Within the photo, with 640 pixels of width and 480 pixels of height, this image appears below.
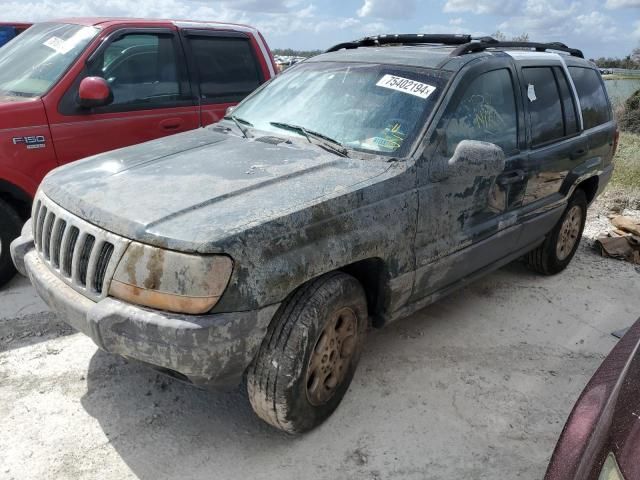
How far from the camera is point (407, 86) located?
11.1 ft

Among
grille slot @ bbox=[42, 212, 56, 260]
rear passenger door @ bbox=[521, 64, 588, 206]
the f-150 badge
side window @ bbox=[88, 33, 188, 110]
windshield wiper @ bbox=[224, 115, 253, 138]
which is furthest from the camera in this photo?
side window @ bbox=[88, 33, 188, 110]

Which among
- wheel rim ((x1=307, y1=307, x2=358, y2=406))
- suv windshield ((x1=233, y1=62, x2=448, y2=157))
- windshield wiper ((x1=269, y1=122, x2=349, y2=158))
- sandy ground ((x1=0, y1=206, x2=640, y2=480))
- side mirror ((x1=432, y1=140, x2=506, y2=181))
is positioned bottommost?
sandy ground ((x1=0, y1=206, x2=640, y2=480))

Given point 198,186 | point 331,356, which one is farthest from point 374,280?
point 198,186

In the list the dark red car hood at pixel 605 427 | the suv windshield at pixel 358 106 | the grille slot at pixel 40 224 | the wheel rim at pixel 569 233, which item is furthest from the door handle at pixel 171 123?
the dark red car hood at pixel 605 427

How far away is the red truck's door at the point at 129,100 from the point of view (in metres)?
4.40

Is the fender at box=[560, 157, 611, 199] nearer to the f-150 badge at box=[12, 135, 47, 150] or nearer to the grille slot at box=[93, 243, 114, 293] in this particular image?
the grille slot at box=[93, 243, 114, 293]

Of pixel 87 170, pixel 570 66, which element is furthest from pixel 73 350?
pixel 570 66

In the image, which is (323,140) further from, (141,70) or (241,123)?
(141,70)

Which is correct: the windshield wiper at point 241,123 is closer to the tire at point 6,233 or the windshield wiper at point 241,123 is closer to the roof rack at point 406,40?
the roof rack at point 406,40

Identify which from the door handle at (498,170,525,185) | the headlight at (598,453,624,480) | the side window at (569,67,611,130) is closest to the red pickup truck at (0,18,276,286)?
the door handle at (498,170,525,185)

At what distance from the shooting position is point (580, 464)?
1704 millimetres

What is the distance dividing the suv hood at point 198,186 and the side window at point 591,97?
102 inches

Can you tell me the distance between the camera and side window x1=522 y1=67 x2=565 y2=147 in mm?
4031

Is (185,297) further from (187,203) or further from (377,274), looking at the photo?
(377,274)
